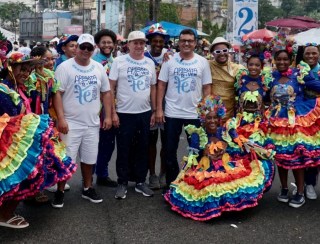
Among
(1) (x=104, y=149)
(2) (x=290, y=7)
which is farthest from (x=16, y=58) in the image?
(2) (x=290, y=7)

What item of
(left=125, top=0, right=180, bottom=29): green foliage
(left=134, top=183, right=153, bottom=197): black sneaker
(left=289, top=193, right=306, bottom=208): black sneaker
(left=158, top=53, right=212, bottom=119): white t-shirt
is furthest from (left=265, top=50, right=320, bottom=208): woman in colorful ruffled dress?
(left=125, top=0, right=180, bottom=29): green foliage

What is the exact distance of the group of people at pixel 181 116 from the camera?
469 centimetres

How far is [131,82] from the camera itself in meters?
5.34

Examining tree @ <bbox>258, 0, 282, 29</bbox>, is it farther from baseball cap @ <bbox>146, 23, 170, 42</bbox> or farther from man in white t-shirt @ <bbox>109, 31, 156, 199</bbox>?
man in white t-shirt @ <bbox>109, 31, 156, 199</bbox>

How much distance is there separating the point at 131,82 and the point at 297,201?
2324 millimetres

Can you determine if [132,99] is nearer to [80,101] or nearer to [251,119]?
[80,101]

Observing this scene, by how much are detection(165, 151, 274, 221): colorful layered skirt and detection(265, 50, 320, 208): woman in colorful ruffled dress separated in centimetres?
28

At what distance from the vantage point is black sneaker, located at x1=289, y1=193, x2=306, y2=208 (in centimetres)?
520

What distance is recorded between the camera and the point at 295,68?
17.4ft

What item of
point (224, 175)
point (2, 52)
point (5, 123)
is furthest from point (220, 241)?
point (2, 52)

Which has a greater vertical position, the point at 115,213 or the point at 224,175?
the point at 224,175

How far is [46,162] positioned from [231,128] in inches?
77.6

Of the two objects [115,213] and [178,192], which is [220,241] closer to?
[178,192]

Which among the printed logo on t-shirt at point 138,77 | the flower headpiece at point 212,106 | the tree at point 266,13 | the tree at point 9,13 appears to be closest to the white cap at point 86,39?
the printed logo on t-shirt at point 138,77
